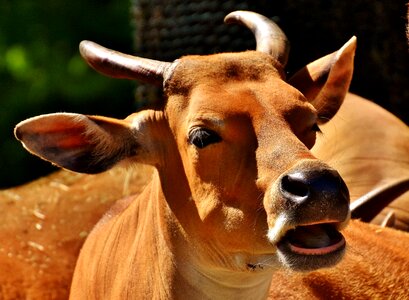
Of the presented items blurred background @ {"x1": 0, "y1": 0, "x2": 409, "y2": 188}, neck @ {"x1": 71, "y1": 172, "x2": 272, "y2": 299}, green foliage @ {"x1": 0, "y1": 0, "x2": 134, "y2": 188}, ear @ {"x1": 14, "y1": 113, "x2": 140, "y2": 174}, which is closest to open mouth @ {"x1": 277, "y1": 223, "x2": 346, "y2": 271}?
neck @ {"x1": 71, "y1": 172, "x2": 272, "y2": 299}

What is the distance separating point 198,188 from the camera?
4605mm

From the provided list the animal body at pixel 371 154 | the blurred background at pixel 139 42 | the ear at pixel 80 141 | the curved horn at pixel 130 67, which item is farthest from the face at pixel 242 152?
the blurred background at pixel 139 42

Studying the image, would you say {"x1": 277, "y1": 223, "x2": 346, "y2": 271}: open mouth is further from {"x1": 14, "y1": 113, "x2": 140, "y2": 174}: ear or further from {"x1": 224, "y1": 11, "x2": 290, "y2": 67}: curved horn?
{"x1": 224, "y1": 11, "x2": 290, "y2": 67}: curved horn

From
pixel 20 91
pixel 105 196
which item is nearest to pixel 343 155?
pixel 105 196

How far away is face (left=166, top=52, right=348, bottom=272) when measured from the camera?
4.32 metres

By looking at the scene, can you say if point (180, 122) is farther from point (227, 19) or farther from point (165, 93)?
point (227, 19)

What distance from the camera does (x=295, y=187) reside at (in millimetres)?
4188

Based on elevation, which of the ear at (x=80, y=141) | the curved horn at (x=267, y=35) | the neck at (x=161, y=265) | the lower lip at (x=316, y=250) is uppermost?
the curved horn at (x=267, y=35)

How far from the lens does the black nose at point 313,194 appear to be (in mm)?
4152

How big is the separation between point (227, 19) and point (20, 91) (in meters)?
7.39

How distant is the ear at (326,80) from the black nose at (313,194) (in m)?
0.99

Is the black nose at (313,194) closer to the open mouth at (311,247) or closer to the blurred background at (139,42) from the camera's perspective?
the open mouth at (311,247)

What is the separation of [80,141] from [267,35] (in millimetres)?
1067

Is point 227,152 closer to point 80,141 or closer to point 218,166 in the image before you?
point 218,166
